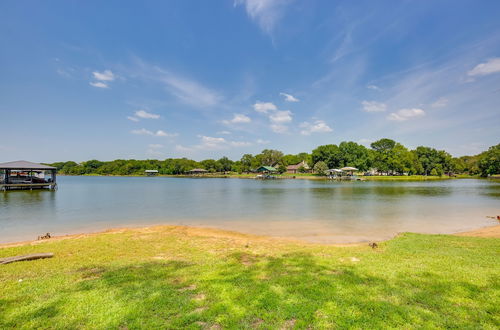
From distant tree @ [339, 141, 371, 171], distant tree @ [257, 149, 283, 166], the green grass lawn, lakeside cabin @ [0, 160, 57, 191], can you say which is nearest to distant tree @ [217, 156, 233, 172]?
distant tree @ [257, 149, 283, 166]

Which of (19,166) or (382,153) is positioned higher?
(382,153)

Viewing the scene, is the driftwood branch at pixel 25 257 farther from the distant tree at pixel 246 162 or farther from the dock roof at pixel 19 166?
the distant tree at pixel 246 162

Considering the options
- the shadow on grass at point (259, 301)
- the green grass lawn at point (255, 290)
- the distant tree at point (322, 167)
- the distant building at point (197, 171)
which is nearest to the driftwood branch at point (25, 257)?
the green grass lawn at point (255, 290)

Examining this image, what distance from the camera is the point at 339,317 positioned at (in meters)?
3.48

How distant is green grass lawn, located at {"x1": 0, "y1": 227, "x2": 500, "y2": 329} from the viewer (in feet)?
11.3

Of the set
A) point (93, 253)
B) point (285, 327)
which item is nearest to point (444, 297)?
point (285, 327)

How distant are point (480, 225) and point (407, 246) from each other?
1011cm

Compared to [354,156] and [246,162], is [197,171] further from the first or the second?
[354,156]

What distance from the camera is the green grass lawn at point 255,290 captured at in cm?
345

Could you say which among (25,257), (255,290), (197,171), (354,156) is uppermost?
(354,156)


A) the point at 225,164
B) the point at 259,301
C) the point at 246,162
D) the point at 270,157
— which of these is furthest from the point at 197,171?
the point at 259,301

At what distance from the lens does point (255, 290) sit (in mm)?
4363

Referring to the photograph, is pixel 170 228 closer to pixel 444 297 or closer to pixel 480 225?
pixel 444 297

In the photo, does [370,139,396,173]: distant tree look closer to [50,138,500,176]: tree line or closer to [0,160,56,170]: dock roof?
[50,138,500,176]: tree line
